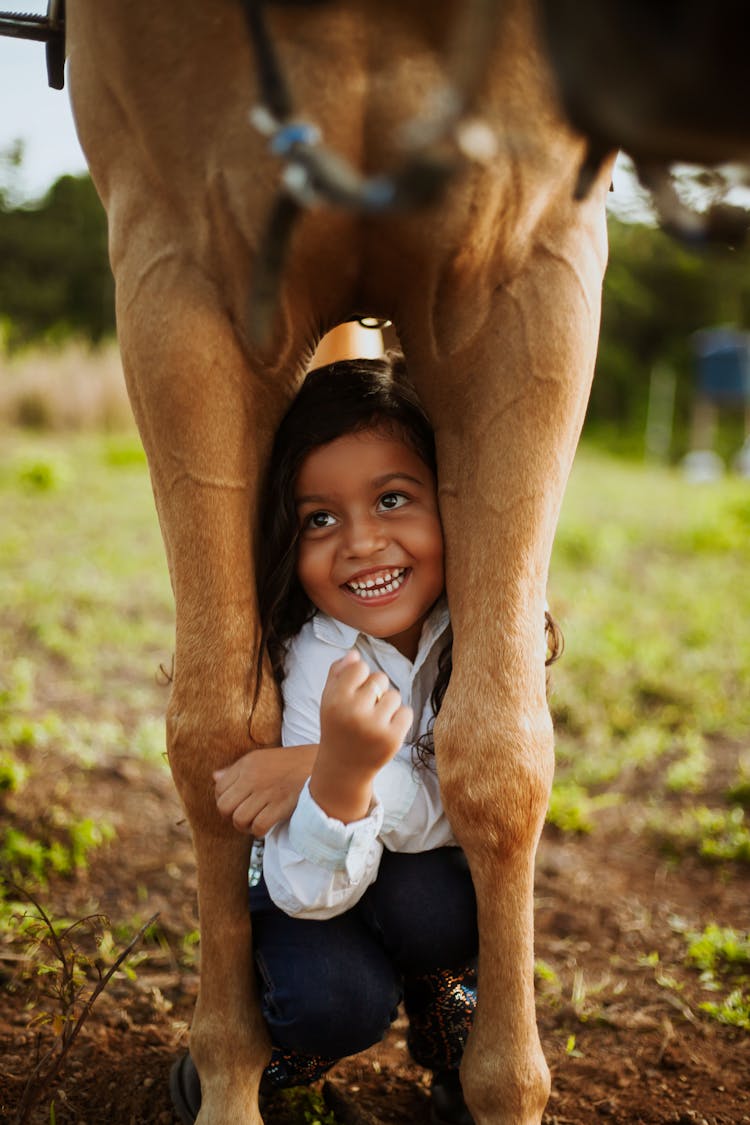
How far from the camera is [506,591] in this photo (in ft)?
4.37

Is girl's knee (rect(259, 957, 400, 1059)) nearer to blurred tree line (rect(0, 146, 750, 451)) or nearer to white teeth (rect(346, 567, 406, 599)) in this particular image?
white teeth (rect(346, 567, 406, 599))

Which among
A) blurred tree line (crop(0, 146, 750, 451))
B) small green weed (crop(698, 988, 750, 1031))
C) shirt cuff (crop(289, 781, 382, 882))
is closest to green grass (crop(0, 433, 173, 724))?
small green weed (crop(698, 988, 750, 1031))

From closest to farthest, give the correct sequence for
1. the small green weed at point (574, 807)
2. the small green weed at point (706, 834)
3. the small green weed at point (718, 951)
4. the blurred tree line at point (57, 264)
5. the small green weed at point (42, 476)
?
1. the small green weed at point (718, 951)
2. the small green weed at point (706, 834)
3. the small green weed at point (574, 807)
4. the small green weed at point (42, 476)
5. the blurred tree line at point (57, 264)

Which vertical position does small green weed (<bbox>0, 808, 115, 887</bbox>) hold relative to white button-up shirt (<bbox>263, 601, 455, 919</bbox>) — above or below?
below

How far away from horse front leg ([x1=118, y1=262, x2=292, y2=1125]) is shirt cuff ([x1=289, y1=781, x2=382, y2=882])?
0.11 metres

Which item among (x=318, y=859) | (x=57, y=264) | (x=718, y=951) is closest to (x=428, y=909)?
(x=318, y=859)

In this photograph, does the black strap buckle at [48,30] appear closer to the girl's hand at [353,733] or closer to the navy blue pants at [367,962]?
the girl's hand at [353,733]

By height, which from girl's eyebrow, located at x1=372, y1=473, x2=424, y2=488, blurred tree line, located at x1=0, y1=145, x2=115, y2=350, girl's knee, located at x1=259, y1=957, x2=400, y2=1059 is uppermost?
blurred tree line, located at x1=0, y1=145, x2=115, y2=350

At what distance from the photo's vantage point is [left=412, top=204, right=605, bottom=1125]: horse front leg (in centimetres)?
128

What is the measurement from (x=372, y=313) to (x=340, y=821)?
2.11ft

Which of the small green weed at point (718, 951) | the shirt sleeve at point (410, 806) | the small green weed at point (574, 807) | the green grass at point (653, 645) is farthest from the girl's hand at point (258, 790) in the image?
the green grass at point (653, 645)

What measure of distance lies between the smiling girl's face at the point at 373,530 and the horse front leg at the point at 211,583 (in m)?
0.20

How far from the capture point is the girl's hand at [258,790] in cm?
142

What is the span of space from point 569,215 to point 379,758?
69 centimetres
